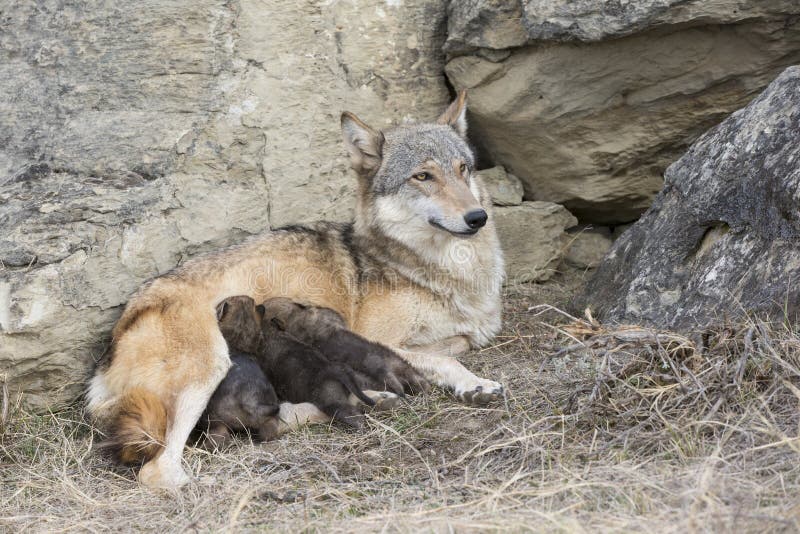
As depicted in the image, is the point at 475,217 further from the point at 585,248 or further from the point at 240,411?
the point at 585,248

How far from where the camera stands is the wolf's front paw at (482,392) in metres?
5.34

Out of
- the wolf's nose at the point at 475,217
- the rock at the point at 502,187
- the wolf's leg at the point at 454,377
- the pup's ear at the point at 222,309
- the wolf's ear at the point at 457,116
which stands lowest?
the wolf's leg at the point at 454,377

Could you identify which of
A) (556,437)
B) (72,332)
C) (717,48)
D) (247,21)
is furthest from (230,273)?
(717,48)

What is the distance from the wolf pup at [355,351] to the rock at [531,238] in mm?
2287

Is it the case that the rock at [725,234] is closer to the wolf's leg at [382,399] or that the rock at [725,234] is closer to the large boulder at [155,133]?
the wolf's leg at [382,399]

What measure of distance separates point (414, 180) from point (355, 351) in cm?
139

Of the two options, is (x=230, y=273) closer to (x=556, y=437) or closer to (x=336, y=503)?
(x=336, y=503)

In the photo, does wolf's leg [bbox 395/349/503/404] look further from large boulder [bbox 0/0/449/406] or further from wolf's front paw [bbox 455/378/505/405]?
large boulder [bbox 0/0/449/406]

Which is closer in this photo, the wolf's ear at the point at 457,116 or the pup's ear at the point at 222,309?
the pup's ear at the point at 222,309

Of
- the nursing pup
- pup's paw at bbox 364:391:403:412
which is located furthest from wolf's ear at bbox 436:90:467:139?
the nursing pup

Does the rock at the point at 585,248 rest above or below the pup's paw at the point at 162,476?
above

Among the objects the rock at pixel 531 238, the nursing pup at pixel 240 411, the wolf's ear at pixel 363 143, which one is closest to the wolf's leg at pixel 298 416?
the nursing pup at pixel 240 411

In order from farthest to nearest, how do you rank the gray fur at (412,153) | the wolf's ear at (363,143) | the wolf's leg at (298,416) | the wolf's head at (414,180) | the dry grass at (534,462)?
1. the wolf's ear at (363,143)
2. the gray fur at (412,153)
3. the wolf's head at (414,180)
4. the wolf's leg at (298,416)
5. the dry grass at (534,462)

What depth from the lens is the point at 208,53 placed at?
6.84m
